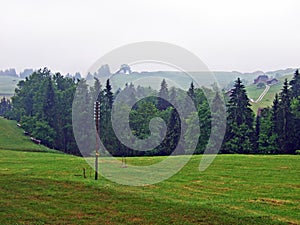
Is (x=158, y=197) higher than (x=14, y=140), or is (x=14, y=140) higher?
(x=14, y=140)

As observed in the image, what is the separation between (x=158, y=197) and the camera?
37312 mm

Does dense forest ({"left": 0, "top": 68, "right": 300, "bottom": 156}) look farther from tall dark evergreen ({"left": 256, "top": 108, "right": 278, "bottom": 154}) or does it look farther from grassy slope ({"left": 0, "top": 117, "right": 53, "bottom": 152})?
grassy slope ({"left": 0, "top": 117, "right": 53, "bottom": 152})

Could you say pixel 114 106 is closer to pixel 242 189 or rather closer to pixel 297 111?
pixel 297 111

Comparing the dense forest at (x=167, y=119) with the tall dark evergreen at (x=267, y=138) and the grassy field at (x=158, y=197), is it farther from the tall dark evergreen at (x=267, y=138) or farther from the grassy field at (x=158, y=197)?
the grassy field at (x=158, y=197)

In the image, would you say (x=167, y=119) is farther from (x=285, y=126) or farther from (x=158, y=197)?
(x=158, y=197)

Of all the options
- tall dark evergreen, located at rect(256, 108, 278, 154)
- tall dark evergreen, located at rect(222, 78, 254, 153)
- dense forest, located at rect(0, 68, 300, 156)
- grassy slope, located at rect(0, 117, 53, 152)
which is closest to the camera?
tall dark evergreen, located at rect(256, 108, 278, 154)

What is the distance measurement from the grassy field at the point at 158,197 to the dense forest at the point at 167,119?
34998 millimetres

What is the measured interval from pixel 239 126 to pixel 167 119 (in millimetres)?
21541

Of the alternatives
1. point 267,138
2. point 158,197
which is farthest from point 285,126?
point 158,197

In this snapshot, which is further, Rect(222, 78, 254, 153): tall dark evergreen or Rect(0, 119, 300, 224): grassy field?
Rect(222, 78, 254, 153): tall dark evergreen

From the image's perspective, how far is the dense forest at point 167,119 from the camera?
91.6 m

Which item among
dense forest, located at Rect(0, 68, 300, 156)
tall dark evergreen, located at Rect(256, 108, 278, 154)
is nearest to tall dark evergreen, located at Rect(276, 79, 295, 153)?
dense forest, located at Rect(0, 68, 300, 156)

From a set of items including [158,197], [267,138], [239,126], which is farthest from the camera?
[239,126]

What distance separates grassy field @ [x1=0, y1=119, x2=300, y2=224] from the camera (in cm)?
3038
